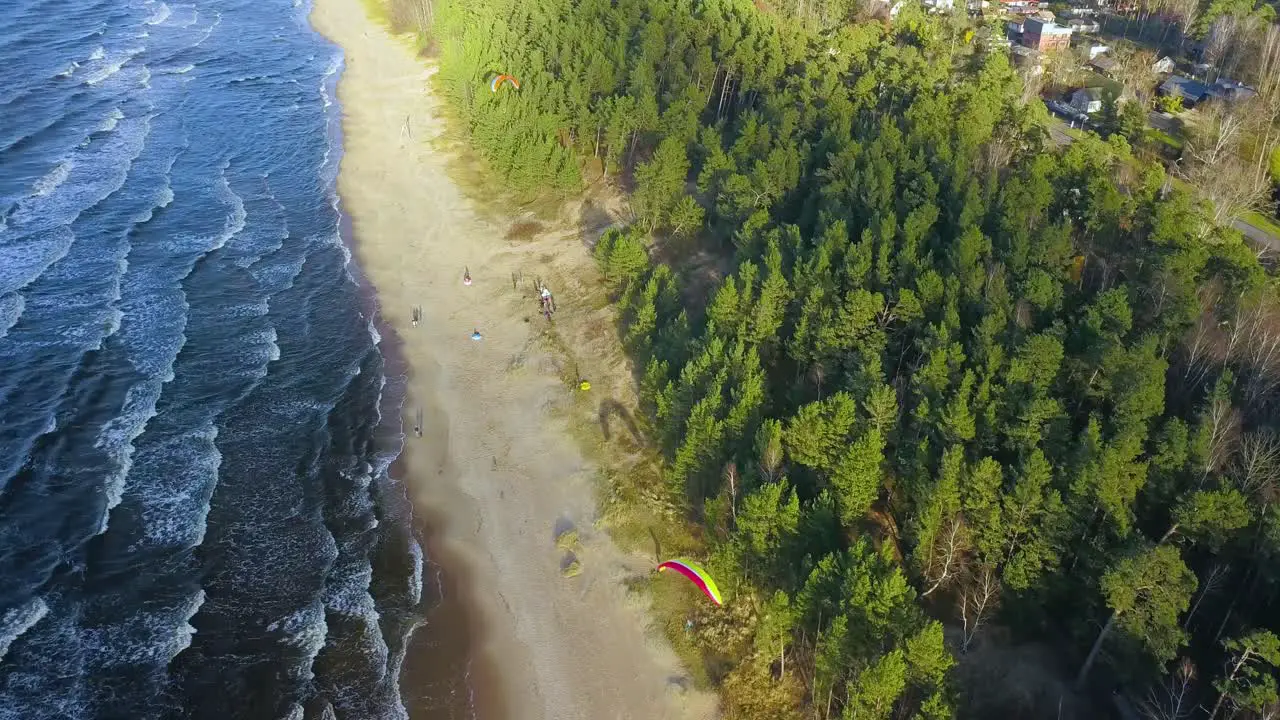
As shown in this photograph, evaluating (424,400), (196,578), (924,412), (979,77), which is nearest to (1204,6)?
(979,77)

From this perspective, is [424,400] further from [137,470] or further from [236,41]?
[236,41]

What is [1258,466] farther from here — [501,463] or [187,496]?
[187,496]

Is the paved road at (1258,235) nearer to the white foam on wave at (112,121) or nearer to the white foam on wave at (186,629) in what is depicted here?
the white foam on wave at (186,629)

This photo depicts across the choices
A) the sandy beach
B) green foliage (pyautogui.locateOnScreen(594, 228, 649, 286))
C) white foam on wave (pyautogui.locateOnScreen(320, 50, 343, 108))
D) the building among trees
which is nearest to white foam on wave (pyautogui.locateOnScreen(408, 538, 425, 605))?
the sandy beach

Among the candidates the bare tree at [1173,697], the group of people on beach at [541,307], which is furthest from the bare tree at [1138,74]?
the bare tree at [1173,697]

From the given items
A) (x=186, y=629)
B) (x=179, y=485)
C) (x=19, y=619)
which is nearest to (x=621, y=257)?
(x=179, y=485)
